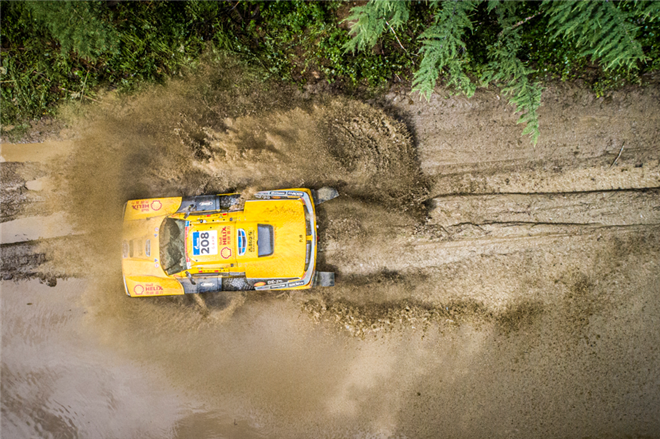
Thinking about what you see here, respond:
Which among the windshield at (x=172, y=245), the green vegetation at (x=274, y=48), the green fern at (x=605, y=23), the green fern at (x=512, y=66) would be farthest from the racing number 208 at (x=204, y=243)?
the green fern at (x=605, y=23)

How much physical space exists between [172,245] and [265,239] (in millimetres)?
1343

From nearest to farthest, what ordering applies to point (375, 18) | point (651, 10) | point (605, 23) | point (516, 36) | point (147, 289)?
1. point (605, 23)
2. point (651, 10)
3. point (375, 18)
4. point (516, 36)
5. point (147, 289)

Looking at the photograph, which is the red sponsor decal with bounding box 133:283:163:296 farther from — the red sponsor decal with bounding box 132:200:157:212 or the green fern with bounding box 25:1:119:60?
the green fern with bounding box 25:1:119:60

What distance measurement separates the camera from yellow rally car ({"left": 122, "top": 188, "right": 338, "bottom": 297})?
4.67 meters

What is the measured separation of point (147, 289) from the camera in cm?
491

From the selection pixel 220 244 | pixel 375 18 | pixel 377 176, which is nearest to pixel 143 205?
pixel 220 244

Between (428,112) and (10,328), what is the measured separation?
7.63 meters

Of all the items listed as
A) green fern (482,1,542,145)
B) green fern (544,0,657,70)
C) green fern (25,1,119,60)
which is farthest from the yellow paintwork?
green fern (544,0,657,70)

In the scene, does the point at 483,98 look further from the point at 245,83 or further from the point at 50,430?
the point at 50,430

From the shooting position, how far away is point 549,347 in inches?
213

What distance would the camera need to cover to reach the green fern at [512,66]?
175 inches

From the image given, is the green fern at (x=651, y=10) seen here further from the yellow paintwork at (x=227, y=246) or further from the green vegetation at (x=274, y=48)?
the yellow paintwork at (x=227, y=246)

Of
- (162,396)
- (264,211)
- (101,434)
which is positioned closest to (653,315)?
(264,211)

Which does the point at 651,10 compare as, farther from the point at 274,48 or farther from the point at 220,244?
the point at 220,244
